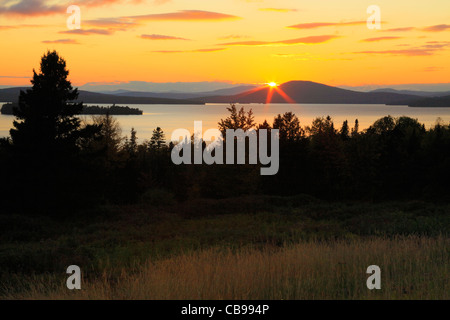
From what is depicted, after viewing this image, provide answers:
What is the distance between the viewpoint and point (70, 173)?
31188 millimetres

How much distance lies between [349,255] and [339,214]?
18.6 metres

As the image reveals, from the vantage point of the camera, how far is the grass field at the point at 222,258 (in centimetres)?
862

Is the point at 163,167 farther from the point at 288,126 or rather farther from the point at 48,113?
the point at 48,113

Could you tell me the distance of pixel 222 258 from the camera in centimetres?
1230

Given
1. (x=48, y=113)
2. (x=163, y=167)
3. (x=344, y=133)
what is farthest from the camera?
(x=344, y=133)

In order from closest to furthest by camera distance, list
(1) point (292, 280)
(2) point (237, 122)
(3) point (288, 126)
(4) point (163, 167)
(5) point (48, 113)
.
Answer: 1. (1) point (292, 280)
2. (5) point (48, 113)
3. (2) point (237, 122)
4. (3) point (288, 126)
5. (4) point (163, 167)

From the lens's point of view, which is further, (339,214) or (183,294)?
(339,214)

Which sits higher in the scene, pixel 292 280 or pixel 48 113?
pixel 48 113

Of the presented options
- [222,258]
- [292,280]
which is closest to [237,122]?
[222,258]

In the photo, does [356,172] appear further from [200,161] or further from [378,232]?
[378,232]

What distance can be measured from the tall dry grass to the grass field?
0.03 meters

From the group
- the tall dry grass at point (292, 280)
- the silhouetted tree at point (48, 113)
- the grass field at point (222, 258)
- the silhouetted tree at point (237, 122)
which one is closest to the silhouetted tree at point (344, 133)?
the silhouetted tree at point (237, 122)

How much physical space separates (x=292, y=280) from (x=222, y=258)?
3287 mm
